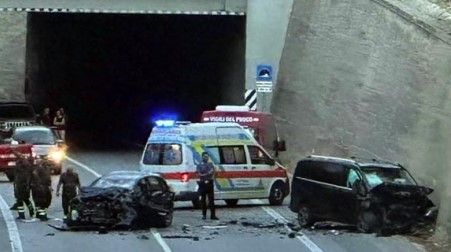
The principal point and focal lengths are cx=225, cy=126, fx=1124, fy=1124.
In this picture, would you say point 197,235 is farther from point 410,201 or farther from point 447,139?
point 447,139

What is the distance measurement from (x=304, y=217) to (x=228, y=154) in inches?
171

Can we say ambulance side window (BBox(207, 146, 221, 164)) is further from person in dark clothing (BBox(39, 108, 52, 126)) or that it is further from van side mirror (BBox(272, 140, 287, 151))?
person in dark clothing (BBox(39, 108, 52, 126))

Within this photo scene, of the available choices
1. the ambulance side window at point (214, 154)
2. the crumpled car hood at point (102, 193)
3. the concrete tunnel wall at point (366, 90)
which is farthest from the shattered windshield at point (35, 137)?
the crumpled car hood at point (102, 193)

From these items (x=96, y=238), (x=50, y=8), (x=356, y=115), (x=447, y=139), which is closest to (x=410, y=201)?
(x=447, y=139)

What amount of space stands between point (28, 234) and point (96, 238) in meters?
1.62

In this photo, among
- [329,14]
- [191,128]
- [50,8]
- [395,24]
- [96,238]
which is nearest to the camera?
[96,238]

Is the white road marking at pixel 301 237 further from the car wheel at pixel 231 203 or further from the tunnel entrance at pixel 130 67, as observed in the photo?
the tunnel entrance at pixel 130 67

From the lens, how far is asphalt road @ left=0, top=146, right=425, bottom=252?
72.2ft

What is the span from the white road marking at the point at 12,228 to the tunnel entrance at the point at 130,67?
20.2 meters

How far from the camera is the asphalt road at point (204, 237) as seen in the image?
22.0 metres

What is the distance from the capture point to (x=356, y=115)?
34.1 metres

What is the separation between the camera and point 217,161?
97.6 feet

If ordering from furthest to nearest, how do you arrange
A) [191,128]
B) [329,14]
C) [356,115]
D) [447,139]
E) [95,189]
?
[329,14] < [356,115] < [191,128] < [447,139] < [95,189]

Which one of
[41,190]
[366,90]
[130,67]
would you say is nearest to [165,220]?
[41,190]
